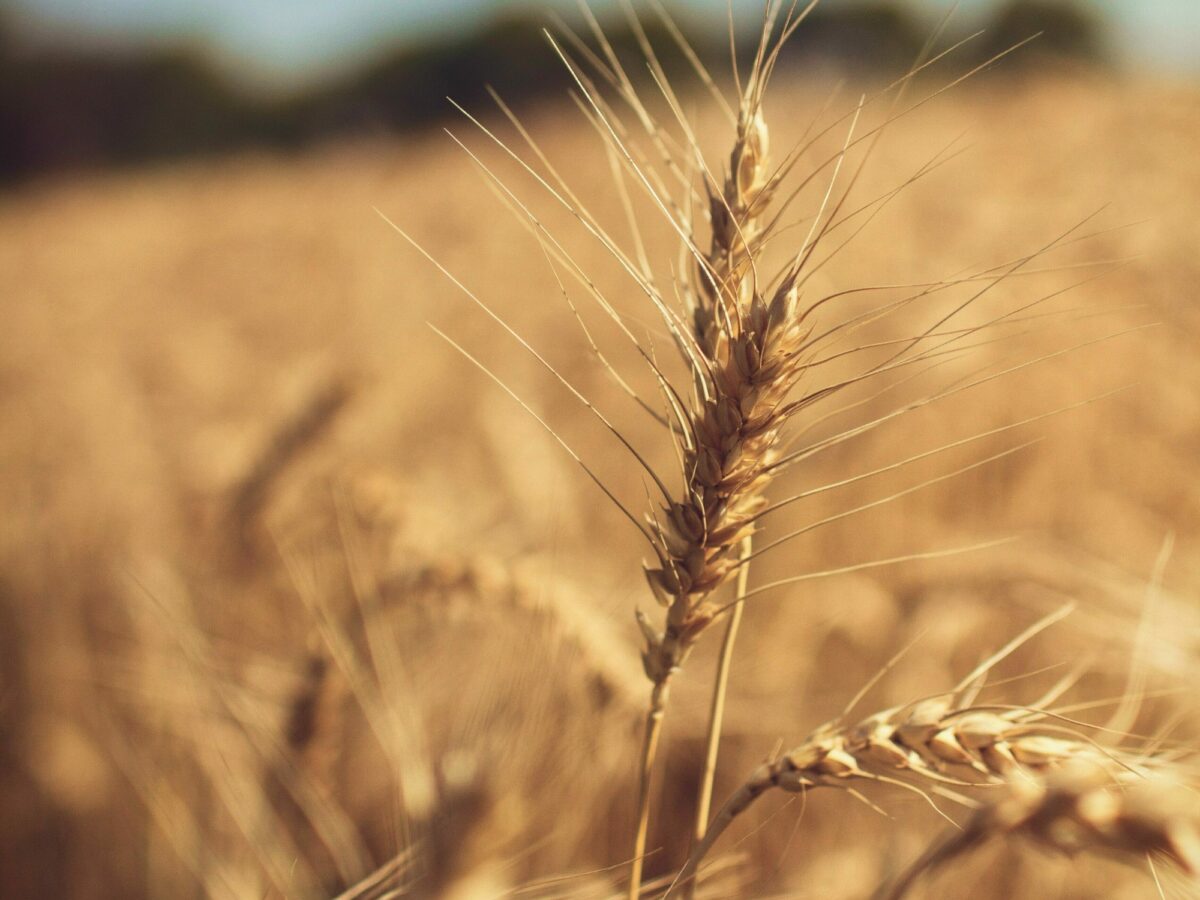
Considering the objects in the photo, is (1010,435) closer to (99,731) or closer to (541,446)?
(541,446)

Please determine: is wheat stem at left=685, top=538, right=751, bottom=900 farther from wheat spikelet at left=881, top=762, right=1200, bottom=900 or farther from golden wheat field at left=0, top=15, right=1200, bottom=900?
wheat spikelet at left=881, top=762, right=1200, bottom=900

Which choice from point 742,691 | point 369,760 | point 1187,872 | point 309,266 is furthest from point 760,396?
point 309,266

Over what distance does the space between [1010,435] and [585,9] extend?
2234 mm

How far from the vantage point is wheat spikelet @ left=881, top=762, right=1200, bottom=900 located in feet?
1.19

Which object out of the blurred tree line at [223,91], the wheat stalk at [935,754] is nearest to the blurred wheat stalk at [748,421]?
the wheat stalk at [935,754]

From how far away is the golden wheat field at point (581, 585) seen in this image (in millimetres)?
781

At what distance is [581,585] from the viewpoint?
1165mm

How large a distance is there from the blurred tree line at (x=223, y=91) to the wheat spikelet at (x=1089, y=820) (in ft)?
40.7

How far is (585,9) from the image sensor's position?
56 cm

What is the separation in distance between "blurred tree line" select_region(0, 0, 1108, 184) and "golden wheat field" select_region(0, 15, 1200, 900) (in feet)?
32.6

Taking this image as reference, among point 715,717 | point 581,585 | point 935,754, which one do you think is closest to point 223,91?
point 581,585

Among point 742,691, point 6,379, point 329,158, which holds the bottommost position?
point 742,691

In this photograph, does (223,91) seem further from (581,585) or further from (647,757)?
(647,757)

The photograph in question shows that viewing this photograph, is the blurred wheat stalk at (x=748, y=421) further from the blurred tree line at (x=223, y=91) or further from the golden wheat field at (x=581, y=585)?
the blurred tree line at (x=223, y=91)
